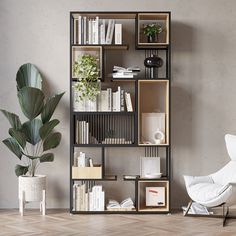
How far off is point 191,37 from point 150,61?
2.23ft

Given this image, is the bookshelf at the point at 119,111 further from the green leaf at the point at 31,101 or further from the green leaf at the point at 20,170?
the green leaf at the point at 20,170

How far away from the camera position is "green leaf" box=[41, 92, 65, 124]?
20.6 ft

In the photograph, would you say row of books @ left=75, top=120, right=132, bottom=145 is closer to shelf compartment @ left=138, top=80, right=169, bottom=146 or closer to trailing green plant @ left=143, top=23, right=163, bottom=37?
shelf compartment @ left=138, top=80, right=169, bottom=146

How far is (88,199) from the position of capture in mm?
6367

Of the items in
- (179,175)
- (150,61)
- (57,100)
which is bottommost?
(179,175)

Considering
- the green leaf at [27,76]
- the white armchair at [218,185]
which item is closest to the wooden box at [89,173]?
the white armchair at [218,185]

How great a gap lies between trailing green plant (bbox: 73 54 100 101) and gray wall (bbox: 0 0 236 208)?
17.3 inches

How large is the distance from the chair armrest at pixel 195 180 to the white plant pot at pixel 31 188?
63.1 inches

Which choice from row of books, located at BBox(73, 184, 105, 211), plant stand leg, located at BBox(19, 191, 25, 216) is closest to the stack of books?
row of books, located at BBox(73, 184, 105, 211)

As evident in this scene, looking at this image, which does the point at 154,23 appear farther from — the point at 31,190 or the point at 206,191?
the point at 31,190

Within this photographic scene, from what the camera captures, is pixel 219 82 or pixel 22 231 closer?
pixel 22 231

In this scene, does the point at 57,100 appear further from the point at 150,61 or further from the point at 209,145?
the point at 209,145

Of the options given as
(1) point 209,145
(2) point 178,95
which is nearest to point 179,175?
(1) point 209,145

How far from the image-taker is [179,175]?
6.70 m
